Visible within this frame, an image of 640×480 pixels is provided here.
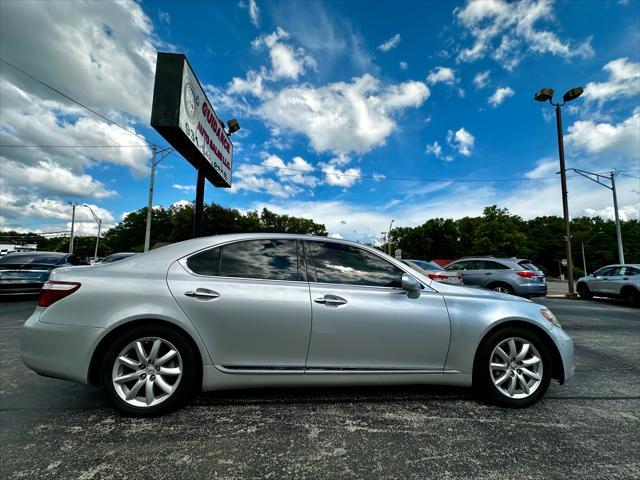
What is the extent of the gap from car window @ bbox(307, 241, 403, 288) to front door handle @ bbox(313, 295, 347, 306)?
0.17 metres

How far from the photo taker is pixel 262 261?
2.73 metres

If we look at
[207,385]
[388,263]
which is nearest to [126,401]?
[207,385]

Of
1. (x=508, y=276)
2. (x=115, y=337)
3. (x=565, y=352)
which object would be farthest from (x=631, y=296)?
(x=115, y=337)

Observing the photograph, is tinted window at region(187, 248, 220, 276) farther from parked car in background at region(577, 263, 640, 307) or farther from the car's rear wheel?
parked car in background at region(577, 263, 640, 307)

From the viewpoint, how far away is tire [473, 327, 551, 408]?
8.70ft

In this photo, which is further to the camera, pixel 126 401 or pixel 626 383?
pixel 626 383

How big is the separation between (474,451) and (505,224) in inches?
2398

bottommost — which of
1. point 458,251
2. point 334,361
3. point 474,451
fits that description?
point 474,451

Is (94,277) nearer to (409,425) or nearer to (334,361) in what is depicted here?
(334,361)

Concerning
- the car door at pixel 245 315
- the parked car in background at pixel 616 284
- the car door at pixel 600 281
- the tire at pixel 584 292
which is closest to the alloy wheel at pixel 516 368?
the car door at pixel 245 315

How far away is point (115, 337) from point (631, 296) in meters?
15.0

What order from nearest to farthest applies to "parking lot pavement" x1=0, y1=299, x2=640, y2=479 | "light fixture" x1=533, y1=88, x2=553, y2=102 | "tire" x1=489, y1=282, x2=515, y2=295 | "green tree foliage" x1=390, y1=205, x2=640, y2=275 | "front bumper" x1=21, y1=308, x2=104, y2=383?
"parking lot pavement" x1=0, y1=299, x2=640, y2=479 → "front bumper" x1=21, y1=308, x2=104, y2=383 → "tire" x1=489, y1=282, x2=515, y2=295 → "light fixture" x1=533, y1=88, x2=553, y2=102 → "green tree foliage" x1=390, y1=205, x2=640, y2=275

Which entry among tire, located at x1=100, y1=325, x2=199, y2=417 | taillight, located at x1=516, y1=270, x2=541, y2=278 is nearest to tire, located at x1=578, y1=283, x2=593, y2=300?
taillight, located at x1=516, y1=270, x2=541, y2=278

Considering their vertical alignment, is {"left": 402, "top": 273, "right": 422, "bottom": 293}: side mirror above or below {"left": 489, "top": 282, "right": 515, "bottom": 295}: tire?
above
